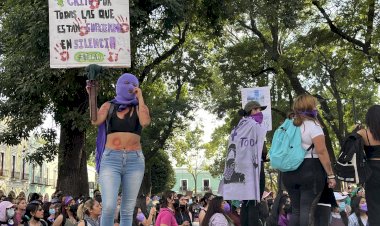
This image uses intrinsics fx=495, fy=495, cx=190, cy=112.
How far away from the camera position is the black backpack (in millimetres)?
5000

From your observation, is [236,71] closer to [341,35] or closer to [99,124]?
[341,35]

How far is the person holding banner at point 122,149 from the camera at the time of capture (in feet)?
15.3

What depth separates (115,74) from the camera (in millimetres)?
14992

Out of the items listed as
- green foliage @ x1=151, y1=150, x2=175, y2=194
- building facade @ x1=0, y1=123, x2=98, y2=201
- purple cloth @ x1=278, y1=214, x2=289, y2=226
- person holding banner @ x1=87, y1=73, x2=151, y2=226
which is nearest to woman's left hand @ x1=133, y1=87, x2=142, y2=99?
person holding banner @ x1=87, y1=73, x2=151, y2=226

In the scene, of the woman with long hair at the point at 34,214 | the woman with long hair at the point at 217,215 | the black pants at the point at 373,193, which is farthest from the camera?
the woman with long hair at the point at 34,214

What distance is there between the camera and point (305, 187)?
17.3ft

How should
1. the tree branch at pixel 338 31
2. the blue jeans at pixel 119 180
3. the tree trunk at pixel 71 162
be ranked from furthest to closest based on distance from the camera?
the tree branch at pixel 338 31 → the tree trunk at pixel 71 162 → the blue jeans at pixel 119 180

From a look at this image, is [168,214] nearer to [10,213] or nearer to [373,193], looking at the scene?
[10,213]

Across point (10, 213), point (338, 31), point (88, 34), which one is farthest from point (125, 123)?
point (338, 31)

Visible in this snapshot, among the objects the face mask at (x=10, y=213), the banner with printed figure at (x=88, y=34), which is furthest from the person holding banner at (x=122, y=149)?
the face mask at (x=10, y=213)

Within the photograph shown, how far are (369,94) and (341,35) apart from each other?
10.0 metres

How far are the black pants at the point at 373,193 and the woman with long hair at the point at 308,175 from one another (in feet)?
1.16

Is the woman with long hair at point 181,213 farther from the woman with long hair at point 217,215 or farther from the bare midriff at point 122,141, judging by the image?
the bare midriff at point 122,141

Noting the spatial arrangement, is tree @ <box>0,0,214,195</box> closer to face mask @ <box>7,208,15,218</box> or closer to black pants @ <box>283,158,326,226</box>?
face mask @ <box>7,208,15,218</box>
